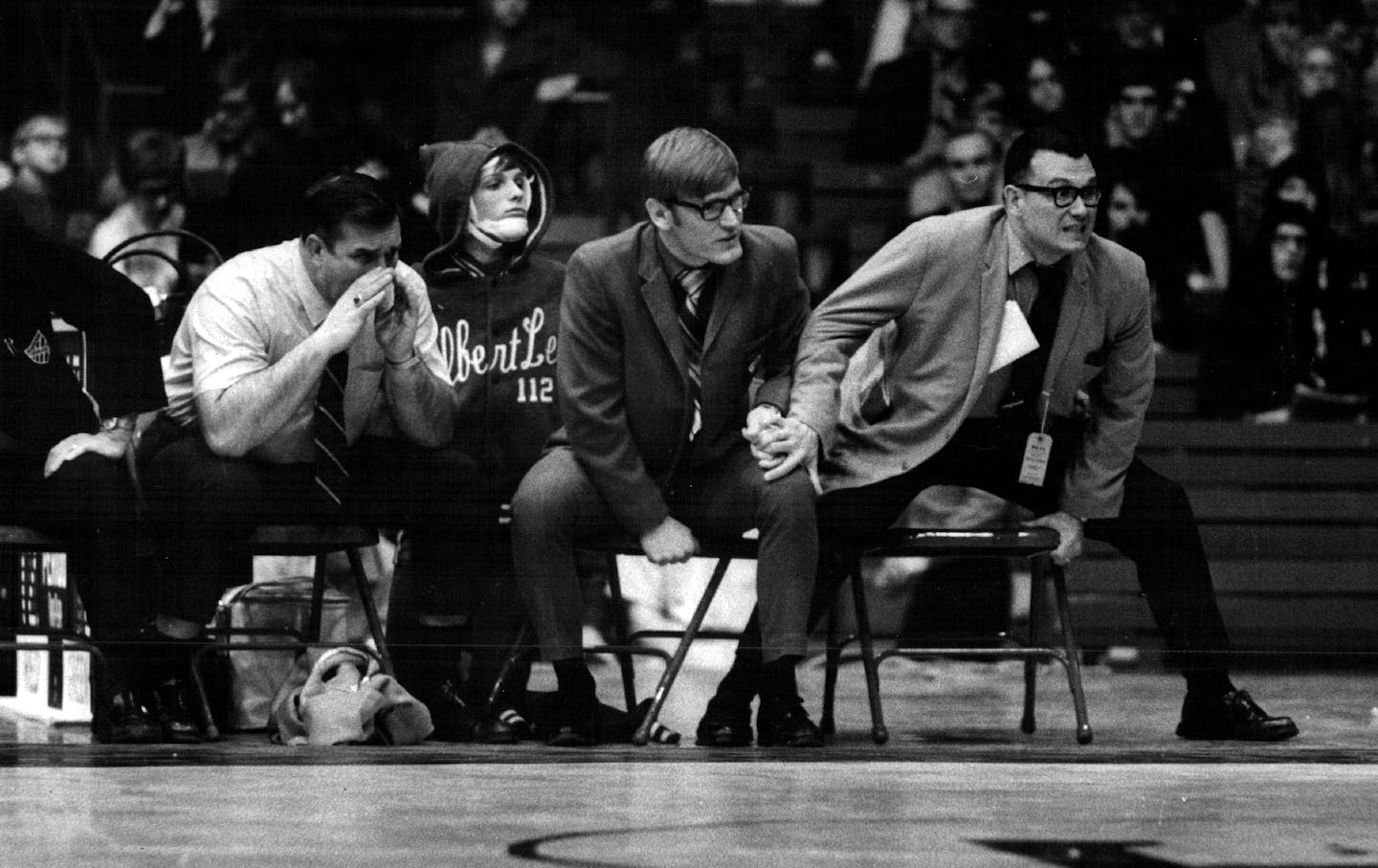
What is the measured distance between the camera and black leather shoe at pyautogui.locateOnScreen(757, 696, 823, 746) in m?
5.52

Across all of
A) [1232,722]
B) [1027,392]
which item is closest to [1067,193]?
[1027,392]

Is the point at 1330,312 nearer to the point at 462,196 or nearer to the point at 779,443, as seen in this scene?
the point at 779,443

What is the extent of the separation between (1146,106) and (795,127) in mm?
1136

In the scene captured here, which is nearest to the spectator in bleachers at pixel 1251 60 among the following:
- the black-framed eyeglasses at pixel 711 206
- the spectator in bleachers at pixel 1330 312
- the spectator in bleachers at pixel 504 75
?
the spectator in bleachers at pixel 1330 312

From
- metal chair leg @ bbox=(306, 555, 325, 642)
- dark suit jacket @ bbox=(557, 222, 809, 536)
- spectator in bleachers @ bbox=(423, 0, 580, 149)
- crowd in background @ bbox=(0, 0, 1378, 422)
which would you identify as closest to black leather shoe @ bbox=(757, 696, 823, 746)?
dark suit jacket @ bbox=(557, 222, 809, 536)

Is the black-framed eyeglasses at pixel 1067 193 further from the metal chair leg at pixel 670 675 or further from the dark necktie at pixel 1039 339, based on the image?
the metal chair leg at pixel 670 675

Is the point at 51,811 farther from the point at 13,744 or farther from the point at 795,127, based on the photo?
the point at 795,127

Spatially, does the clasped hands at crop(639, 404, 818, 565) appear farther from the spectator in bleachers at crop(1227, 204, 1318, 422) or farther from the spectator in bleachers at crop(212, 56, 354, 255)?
the spectator in bleachers at crop(1227, 204, 1318, 422)

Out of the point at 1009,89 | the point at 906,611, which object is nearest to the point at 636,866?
the point at 906,611

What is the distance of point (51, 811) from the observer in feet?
13.9

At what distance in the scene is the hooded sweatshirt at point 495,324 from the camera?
607 cm

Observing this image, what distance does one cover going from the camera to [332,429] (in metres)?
5.81

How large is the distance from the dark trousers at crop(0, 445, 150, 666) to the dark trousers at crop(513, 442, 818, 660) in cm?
88

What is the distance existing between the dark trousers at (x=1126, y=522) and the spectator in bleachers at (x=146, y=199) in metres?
2.36
